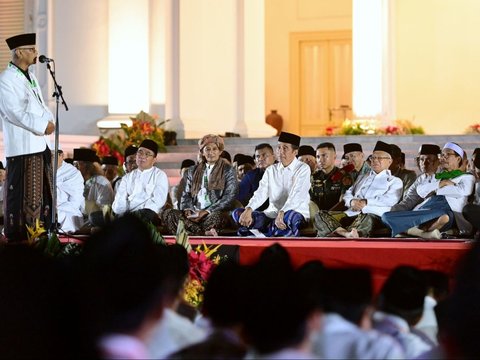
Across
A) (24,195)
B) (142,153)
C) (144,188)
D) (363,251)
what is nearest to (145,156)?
(142,153)

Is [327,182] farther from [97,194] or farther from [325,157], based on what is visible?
[97,194]

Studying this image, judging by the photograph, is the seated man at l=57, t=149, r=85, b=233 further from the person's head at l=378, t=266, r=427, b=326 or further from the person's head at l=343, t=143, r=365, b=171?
the person's head at l=378, t=266, r=427, b=326

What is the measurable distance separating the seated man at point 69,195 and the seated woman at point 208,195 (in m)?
1.15

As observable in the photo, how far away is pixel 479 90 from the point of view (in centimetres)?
1716

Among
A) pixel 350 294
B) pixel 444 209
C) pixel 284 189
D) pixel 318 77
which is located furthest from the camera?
pixel 318 77

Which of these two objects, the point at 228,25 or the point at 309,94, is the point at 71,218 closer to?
the point at 228,25

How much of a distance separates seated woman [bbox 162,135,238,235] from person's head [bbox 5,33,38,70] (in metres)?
2.47

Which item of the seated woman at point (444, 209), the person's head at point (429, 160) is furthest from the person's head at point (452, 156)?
the person's head at point (429, 160)

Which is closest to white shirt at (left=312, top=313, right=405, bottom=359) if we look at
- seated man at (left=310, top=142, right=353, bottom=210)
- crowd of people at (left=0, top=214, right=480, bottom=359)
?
crowd of people at (left=0, top=214, right=480, bottom=359)

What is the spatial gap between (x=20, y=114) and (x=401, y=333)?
5543 mm

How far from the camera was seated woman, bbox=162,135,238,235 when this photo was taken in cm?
978

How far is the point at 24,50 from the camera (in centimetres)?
802

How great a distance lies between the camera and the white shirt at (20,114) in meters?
7.93

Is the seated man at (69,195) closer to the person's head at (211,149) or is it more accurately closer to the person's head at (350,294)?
the person's head at (211,149)
